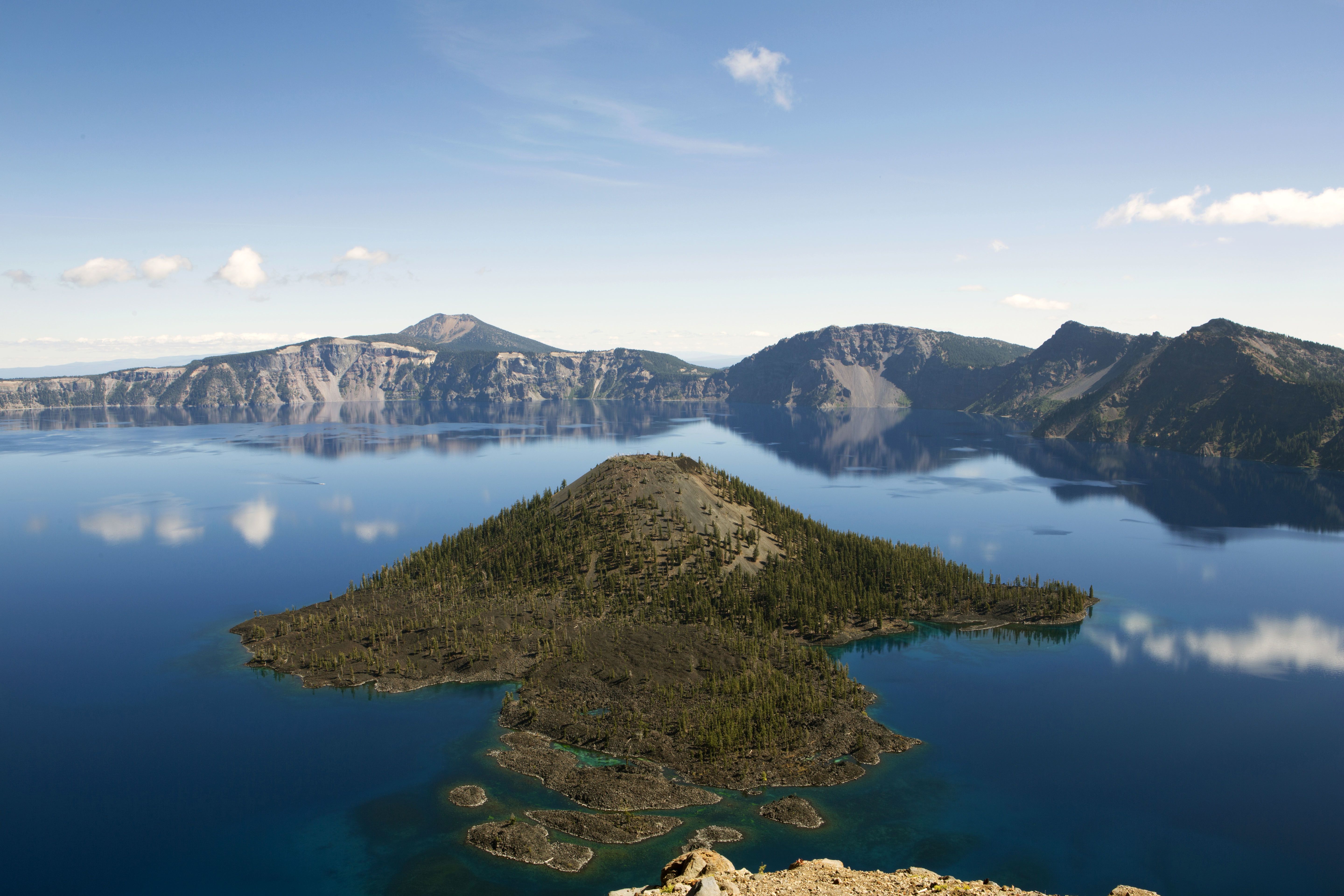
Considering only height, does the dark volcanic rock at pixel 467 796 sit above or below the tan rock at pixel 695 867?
below

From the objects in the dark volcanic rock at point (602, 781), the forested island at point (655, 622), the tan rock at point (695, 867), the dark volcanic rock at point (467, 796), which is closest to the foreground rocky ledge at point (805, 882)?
the tan rock at point (695, 867)

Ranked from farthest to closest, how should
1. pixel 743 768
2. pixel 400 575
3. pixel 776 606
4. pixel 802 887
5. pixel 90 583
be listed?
pixel 90 583 → pixel 400 575 → pixel 776 606 → pixel 743 768 → pixel 802 887

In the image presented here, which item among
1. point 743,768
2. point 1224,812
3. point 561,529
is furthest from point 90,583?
point 1224,812

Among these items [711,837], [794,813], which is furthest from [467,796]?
[794,813]

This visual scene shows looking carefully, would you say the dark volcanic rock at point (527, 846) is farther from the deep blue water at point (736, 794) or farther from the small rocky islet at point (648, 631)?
the deep blue water at point (736, 794)

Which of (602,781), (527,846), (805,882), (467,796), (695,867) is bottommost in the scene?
(467,796)

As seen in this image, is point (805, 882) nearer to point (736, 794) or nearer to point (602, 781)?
point (736, 794)

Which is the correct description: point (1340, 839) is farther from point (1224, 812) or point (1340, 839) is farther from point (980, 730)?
point (980, 730)
